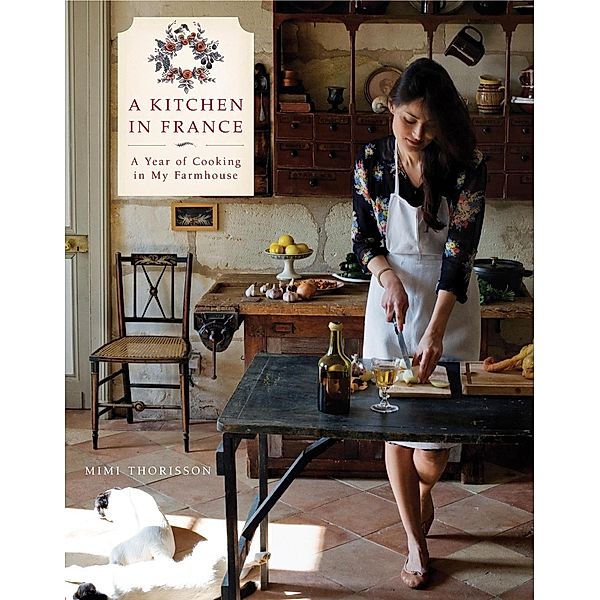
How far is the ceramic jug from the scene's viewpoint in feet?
15.8

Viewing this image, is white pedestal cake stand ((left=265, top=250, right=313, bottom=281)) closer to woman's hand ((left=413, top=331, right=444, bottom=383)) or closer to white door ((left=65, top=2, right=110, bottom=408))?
white door ((left=65, top=2, right=110, bottom=408))

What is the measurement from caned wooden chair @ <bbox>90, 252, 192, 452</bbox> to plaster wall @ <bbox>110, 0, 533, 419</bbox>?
0.47 feet

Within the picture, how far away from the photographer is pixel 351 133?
4852 millimetres

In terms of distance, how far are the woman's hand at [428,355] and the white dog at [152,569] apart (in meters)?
0.85

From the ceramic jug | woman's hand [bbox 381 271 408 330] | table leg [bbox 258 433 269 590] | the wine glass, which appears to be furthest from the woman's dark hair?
the ceramic jug

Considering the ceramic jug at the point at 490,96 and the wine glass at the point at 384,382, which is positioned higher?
the ceramic jug at the point at 490,96

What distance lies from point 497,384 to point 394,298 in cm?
→ 53

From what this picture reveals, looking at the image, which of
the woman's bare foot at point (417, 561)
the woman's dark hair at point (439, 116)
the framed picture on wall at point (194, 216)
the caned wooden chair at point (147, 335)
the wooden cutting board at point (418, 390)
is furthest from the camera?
the framed picture on wall at point (194, 216)

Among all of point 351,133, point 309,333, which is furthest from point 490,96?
point 309,333

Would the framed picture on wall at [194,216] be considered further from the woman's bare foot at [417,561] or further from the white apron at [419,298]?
the woman's bare foot at [417,561]

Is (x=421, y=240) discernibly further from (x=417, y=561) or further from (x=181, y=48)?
(x=181, y=48)

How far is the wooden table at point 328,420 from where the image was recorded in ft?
8.25

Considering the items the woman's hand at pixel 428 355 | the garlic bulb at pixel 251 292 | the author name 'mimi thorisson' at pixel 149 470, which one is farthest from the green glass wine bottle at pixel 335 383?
the author name 'mimi thorisson' at pixel 149 470

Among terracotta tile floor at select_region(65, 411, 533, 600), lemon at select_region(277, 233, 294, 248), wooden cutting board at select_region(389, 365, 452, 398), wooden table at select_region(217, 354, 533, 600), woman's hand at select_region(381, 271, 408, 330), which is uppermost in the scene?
lemon at select_region(277, 233, 294, 248)
